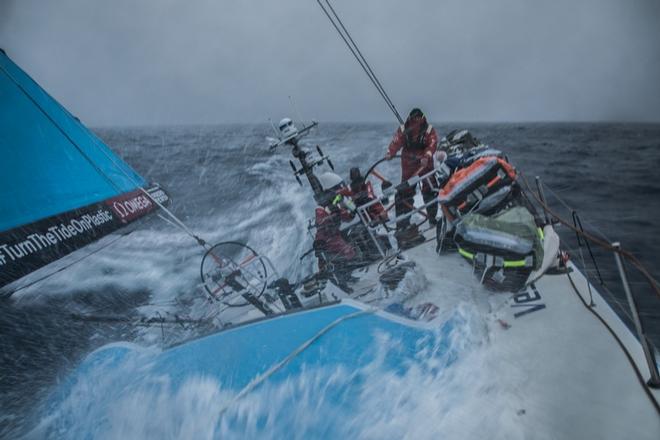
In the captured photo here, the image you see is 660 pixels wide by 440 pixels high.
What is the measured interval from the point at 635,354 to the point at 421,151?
2582 mm

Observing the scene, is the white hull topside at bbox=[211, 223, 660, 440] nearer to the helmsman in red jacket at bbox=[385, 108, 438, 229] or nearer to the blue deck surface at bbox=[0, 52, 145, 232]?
the helmsman in red jacket at bbox=[385, 108, 438, 229]

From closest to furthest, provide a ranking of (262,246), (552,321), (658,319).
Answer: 1. (552,321)
2. (658,319)
3. (262,246)

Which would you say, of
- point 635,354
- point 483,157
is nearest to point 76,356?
point 483,157

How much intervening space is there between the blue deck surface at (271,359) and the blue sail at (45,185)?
37.2 inches

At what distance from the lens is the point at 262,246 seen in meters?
5.50

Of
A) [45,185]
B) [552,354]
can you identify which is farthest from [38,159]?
[552,354]

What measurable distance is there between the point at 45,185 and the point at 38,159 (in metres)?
0.23

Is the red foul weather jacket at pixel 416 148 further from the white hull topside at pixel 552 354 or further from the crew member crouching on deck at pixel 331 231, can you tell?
the white hull topside at pixel 552 354

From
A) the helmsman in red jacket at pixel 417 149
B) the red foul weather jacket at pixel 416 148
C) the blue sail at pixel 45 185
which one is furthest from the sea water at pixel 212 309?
the red foul weather jacket at pixel 416 148

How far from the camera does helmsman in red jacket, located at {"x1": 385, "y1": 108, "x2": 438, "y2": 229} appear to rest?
3547mm

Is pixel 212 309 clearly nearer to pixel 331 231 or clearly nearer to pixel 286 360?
pixel 331 231

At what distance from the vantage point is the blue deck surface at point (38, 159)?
7.86 feet

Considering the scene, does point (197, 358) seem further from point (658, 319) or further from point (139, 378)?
point (658, 319)

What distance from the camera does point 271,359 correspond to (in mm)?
1692
